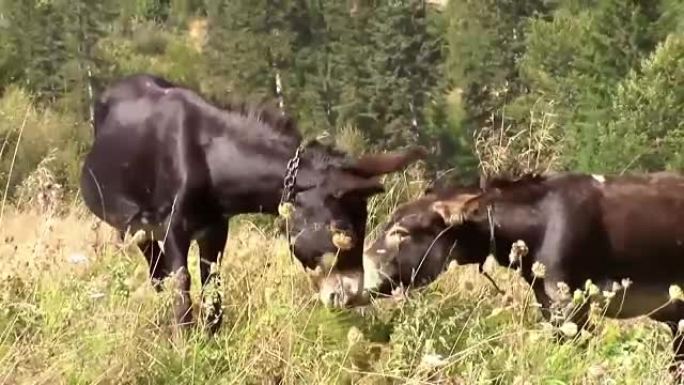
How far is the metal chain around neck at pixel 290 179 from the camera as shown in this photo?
3754 mm

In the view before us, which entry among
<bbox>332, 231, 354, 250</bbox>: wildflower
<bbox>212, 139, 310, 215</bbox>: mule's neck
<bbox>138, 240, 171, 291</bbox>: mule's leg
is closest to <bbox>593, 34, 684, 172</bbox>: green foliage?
<bbox>138, 240, 171, 291</bbox>: mule's leg

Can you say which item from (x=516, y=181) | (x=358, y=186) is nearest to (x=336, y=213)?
(x=358, y=186)

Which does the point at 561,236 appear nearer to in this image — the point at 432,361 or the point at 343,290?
the point at 343,290

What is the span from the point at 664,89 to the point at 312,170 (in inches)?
508

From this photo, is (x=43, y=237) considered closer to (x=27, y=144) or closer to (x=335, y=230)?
(x=335, y=230)

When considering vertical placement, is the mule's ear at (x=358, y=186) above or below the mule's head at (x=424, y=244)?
above

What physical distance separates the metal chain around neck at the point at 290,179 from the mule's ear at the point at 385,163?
184 millimetres

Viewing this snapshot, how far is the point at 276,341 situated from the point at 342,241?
1.73 feet

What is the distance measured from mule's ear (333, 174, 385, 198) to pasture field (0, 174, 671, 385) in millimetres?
351

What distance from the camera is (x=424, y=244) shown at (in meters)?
3.74

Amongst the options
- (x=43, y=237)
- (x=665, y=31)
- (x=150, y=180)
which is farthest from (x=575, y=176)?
(x=665, y=31)

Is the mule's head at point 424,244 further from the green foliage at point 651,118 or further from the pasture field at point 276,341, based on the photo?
the green foliage at point 651,118

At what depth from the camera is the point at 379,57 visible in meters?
28.7

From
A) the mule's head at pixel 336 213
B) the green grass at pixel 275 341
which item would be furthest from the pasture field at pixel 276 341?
the mule's head at pixel 336 213
